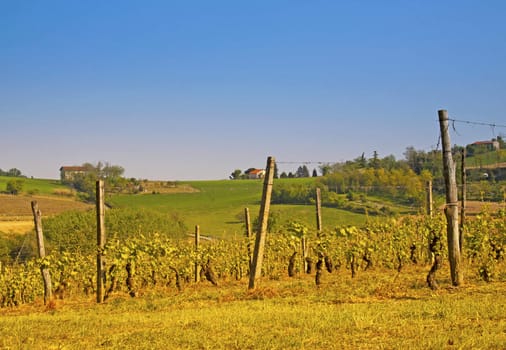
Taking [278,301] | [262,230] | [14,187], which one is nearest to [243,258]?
[262,230]

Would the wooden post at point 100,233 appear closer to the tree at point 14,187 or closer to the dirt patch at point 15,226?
the dirt patch at point 15,226

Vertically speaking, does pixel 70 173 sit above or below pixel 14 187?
above

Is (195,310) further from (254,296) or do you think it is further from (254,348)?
(254,348)

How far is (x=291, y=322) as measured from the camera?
9195 mm

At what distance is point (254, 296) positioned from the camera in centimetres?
1333

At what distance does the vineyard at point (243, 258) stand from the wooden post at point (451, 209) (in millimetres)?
1267

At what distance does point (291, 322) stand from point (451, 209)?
5.20 metres

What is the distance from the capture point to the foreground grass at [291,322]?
305 inches

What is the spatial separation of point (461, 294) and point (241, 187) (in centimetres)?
8239

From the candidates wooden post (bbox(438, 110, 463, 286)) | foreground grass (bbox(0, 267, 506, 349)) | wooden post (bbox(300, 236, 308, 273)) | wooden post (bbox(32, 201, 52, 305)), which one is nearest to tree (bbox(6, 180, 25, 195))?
wooden post (bbox(300, 236, 308, 273))

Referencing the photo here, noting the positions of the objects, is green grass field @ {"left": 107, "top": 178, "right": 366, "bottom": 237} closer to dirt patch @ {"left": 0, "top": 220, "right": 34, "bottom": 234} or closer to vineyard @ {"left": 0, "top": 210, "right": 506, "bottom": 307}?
dirt patch @ {"left": 0, "top": 220, "right": 34, "bottom": 234}

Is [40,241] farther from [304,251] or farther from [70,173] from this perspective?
→ [70,173]

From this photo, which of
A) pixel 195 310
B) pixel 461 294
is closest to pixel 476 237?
pixel 461 294

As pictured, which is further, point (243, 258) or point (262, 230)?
point (243, 258)
